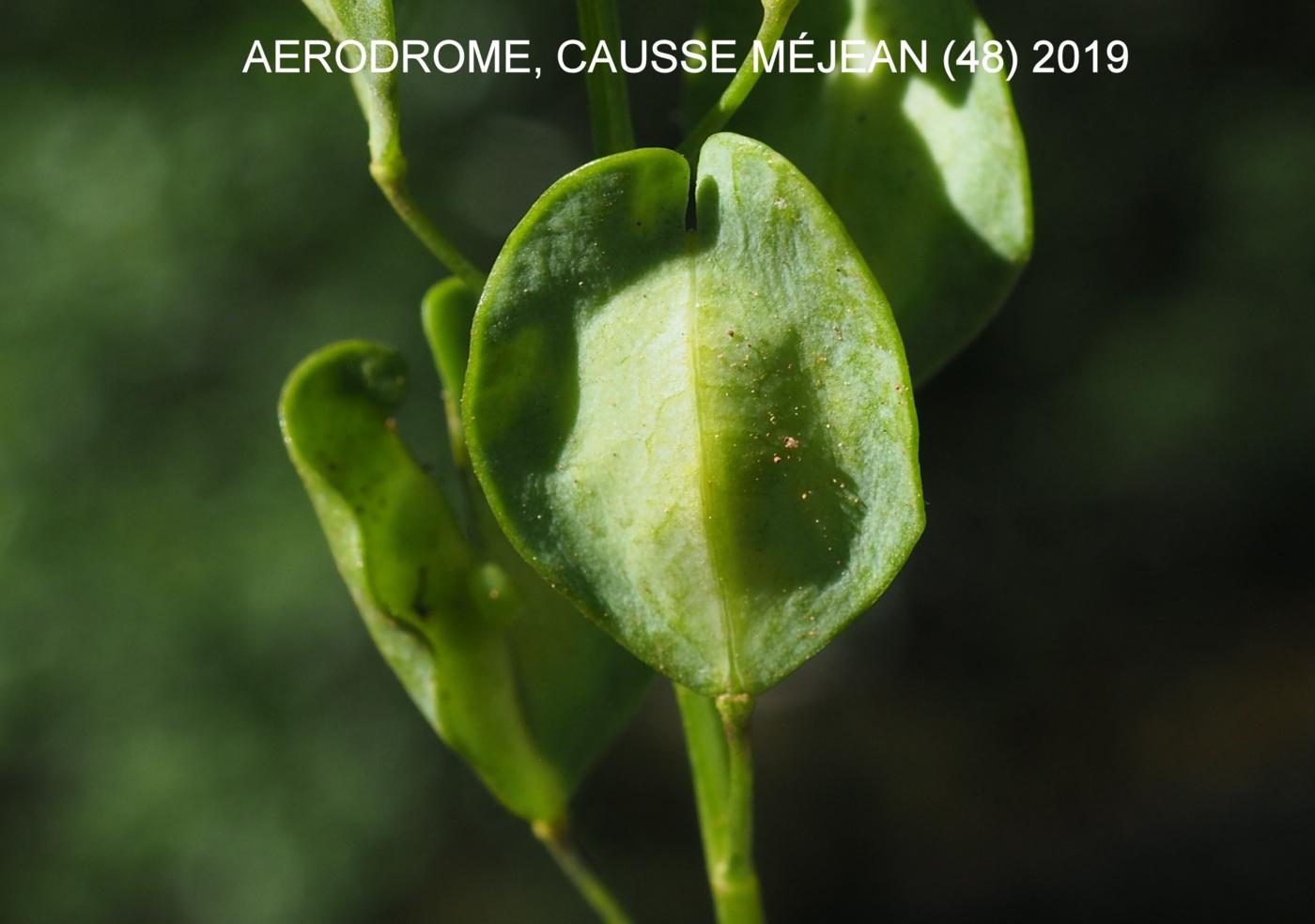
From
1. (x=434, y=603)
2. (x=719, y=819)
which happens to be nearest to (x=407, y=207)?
(x=434, y=603)

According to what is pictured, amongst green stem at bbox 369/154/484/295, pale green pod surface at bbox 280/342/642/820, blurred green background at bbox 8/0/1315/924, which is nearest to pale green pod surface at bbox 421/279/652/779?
pale green pod surface at bbox 280/342/642/820

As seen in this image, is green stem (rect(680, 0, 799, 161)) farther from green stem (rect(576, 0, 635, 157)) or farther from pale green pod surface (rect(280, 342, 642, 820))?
pale green pod surface (rect(280, 342, 642, 820))

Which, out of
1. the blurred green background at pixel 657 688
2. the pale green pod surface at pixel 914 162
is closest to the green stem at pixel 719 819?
the pale green pod surface at pixel 914 162

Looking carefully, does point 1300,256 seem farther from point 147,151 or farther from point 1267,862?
point 147,151

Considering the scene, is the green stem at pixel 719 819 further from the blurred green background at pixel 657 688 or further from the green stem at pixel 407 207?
the blurred green background at pixel 657 688

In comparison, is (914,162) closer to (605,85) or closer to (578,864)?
(605,85)

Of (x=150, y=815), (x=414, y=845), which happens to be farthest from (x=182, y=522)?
(x=414, y=845)
